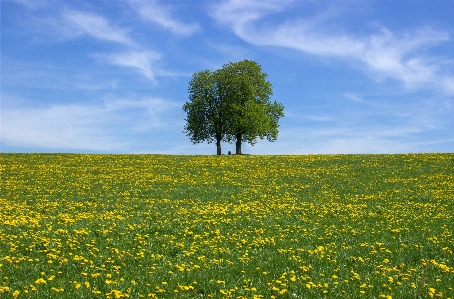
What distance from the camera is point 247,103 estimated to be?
6506 cm

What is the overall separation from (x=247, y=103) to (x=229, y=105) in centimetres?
283

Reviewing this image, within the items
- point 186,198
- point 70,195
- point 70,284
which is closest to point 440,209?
point 186,198

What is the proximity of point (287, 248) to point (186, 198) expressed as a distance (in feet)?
39.0

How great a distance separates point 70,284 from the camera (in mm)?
9625

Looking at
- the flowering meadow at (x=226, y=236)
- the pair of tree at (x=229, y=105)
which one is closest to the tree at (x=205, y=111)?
the pair of tree at (x=229, y=105)

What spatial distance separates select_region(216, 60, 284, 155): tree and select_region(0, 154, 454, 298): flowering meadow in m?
30.0

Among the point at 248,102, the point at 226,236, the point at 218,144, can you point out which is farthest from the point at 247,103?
the point at 226,236

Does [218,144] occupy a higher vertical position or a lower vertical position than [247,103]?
lower

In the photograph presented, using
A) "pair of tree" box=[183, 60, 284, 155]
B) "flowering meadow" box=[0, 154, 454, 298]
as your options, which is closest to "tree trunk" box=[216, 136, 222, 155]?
"pair of tree" box=[183, 60, 284, 155]

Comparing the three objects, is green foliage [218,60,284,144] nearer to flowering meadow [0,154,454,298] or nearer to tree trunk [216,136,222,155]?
tree trunk [216,136,222,155]

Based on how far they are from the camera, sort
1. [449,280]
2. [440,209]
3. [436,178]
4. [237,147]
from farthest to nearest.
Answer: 1. [237,147]
2. [436,178]
3. [440,209]
4. [449,280]

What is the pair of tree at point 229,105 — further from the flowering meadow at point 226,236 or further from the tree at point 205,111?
the flowering meadow at point 226,236

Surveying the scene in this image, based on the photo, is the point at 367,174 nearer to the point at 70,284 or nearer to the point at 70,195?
the point at 70,195

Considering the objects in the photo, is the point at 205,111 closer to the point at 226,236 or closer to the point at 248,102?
the point at 248,102
